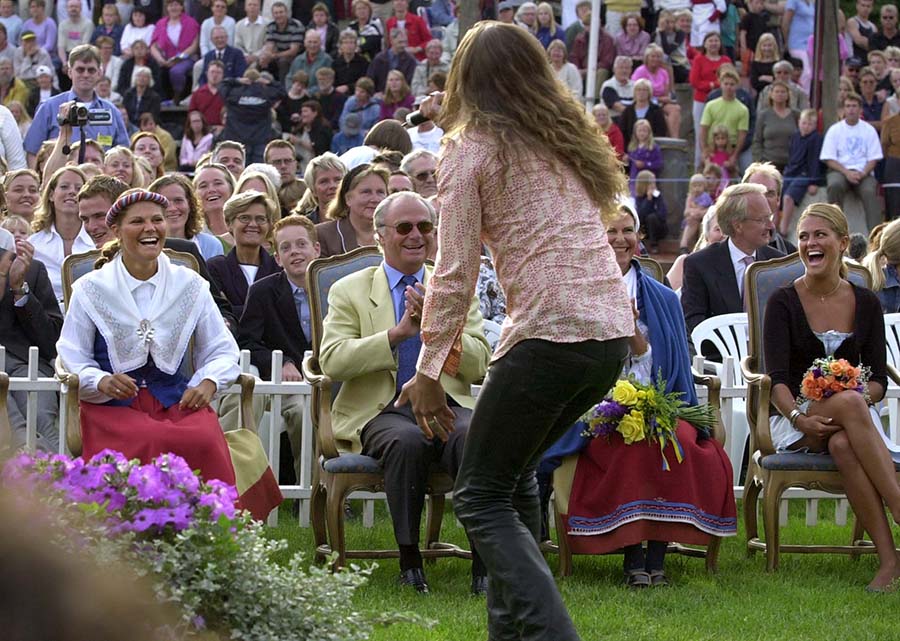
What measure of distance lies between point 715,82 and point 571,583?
505 inches

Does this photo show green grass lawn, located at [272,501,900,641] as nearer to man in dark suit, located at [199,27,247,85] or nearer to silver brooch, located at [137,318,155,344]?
silver brooch, located at [137,318,155,344]

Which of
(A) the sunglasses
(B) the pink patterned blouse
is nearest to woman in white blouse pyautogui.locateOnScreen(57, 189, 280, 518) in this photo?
(A) the sunglasses

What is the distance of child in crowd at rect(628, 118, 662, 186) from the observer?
605 inches

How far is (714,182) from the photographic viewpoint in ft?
45.7

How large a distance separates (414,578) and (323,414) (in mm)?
822

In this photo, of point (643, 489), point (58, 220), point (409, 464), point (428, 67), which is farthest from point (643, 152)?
point (409, 464)

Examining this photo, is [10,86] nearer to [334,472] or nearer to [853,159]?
[853,159]

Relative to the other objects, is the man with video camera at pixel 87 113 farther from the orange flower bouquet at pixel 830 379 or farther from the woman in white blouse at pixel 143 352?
the orange flower bouquet at pixel 830 379

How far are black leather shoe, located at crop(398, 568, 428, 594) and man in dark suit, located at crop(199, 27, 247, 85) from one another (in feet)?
43.5

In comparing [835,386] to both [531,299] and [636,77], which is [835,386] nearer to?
[531,299]

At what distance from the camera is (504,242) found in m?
4.04

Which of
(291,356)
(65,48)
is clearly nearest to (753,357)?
(291,356)

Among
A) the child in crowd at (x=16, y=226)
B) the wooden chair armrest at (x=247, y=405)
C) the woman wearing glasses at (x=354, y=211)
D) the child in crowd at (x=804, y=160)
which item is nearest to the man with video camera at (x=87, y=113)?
the child in crowd at (x=16, y=226)

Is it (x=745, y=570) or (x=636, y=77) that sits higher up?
(x=636, y=77)
